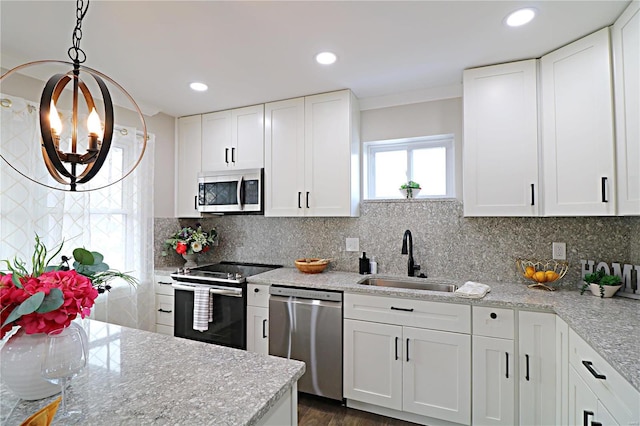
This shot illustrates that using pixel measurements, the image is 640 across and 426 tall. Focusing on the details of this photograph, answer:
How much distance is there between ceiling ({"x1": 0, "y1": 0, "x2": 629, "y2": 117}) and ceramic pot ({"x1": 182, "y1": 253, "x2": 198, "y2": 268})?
1.60 metres

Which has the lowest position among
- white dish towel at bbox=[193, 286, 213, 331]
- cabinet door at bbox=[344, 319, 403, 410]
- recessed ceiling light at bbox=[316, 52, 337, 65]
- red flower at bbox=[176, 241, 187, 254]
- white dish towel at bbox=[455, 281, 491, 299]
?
cabinet door at bbox=[344, 319, 403, 410]

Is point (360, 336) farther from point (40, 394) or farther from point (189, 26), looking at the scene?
point (189, 26)

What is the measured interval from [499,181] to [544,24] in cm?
93

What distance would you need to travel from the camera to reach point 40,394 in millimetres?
862

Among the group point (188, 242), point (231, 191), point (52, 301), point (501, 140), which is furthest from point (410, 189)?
point (52, 301)

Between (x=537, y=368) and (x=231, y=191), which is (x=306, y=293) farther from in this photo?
(x=537, y=368)

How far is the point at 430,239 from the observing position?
8.63 ft

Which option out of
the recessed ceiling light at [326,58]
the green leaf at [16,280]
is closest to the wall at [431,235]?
the recessed ceiling light at [326,58]

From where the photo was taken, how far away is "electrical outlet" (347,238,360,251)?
286cm

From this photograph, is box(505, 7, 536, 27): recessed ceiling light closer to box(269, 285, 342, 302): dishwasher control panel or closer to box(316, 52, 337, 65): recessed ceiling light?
box(316, 52, 337, 65): recessed ceiling light

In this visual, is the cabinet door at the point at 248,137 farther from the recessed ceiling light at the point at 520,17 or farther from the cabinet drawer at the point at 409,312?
the recessed ceiling light at the point at 520,17

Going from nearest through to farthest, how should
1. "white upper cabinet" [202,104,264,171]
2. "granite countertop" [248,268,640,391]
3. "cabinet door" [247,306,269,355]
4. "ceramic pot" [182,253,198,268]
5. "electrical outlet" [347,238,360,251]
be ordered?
1. "granite countertop" [248,268,640,391]
2. "cabinet door" [247,306,269,355]
3. "electrical outlet" [347,238,360,251]
4. "white upper cabinet" [202,104,264,171]
5. "ceramic pot" [182,253,198,268]

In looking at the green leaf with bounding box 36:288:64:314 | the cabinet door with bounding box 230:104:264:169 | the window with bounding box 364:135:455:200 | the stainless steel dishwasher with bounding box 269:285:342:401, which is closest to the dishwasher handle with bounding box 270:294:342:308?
the stainless steel dishwasher with bounding box 269:285:342:401

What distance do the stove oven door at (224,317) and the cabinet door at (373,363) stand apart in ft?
2.87
